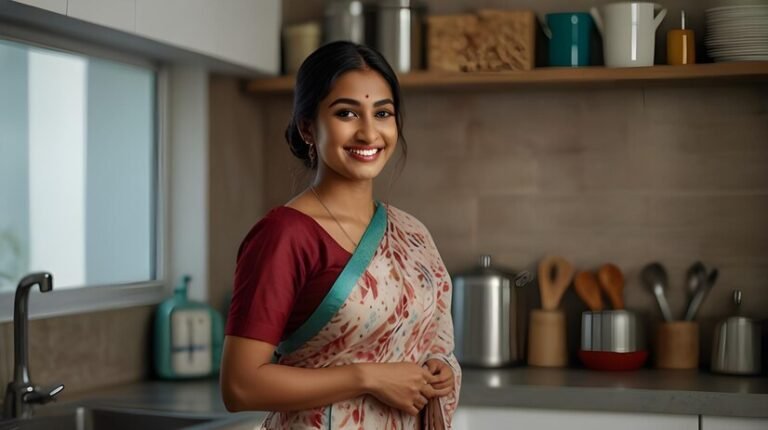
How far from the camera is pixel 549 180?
3223 mm

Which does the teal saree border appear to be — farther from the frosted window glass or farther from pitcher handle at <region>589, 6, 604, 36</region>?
pitcher handle at <region>589, 6, 604, 36</region>

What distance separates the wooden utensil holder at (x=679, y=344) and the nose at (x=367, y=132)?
1.59 meters

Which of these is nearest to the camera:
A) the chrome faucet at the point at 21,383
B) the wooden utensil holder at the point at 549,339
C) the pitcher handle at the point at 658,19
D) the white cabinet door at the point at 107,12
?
the white cabinet door at the point at 107,12

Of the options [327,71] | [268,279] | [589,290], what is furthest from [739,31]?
[268,279]

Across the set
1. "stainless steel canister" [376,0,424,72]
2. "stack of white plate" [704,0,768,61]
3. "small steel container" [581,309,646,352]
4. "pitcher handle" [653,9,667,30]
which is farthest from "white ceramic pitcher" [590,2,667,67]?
"small steel container" [581,309,646,352]

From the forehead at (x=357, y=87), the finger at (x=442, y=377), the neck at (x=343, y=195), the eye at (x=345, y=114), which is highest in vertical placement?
the forehead at (x=357, y=87)

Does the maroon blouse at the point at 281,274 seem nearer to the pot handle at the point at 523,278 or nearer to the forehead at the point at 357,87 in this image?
the forehead at the point at 357,87

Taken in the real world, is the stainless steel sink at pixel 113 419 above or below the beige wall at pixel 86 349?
below

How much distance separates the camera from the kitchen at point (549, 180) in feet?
10.1

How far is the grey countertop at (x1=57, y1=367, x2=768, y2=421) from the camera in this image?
2621mm

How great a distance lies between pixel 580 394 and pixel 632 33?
95cm

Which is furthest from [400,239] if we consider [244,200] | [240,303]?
[244,200]

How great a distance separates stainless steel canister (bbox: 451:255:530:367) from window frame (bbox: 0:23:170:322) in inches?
32.9

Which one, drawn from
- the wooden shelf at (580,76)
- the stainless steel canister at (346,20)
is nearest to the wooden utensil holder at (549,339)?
the wooden shelf at (580,76)
